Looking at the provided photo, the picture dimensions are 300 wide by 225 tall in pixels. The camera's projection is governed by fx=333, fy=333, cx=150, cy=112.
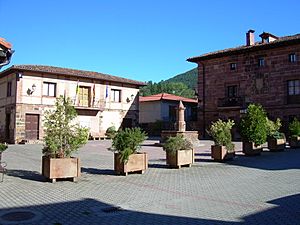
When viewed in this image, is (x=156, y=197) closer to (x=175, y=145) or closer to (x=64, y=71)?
(x=175, y=145)

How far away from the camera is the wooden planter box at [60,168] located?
8.33 metres

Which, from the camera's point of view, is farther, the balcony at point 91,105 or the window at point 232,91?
the balcony at point 91,105

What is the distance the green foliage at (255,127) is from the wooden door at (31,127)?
17.3 metres

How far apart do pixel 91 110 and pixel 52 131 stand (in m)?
21.1

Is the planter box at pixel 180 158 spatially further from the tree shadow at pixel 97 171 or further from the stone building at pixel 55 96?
the stone building at pixel 55 96

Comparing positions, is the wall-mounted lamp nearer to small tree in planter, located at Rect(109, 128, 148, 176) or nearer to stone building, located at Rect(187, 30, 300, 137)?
stone building, located at Rect(187, 30, 300, 137)

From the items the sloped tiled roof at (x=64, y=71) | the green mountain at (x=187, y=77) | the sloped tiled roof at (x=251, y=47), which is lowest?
the sloped tiled roof at (x=64, y=71)

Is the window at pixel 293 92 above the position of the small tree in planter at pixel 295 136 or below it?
above

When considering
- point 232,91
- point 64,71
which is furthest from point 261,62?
point 64,71

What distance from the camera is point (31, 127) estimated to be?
2622 centimetres

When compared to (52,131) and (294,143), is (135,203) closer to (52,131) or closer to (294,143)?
(52,131)

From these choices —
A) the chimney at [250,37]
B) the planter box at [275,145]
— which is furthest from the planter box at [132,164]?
the chimney at [250,37]

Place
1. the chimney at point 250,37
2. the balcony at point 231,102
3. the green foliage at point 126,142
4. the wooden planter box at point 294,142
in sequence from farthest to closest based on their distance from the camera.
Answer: the chimney at point 250,37
the balcony at point 231,102
the wooden planter box at point 294,142
the green foliage at point 126,142

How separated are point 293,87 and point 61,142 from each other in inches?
844
